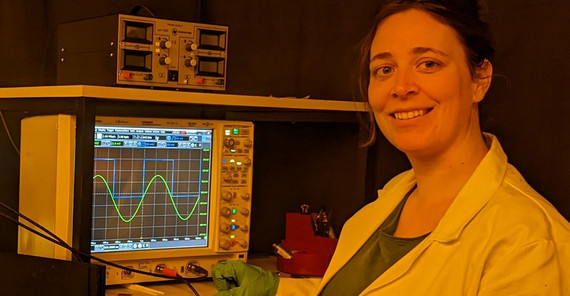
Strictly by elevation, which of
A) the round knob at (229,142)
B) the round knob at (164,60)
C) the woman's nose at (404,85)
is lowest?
the round knob at (229,142)

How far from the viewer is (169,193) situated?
78.8 inches

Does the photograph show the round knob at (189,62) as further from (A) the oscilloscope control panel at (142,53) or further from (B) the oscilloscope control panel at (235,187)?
(B) the oscilloscope control panel at (235,187)

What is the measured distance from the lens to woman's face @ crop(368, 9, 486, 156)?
57.1 inches

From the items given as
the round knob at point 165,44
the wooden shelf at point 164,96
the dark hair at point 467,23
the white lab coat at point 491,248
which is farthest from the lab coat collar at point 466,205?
the round knob at point 165,44

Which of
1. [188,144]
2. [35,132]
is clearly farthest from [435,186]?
[35,132]

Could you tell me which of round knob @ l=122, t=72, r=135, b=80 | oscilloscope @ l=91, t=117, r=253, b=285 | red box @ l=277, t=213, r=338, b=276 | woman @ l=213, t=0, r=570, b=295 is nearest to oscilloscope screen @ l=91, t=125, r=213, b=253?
oscilloscope @ l=91, t=117, r=253, b=285

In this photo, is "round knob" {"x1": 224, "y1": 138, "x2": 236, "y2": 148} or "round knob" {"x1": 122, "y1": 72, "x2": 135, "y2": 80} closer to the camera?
"round knob" {"x1": 122, "y1": 72, "x2": 135, "y2": 80}

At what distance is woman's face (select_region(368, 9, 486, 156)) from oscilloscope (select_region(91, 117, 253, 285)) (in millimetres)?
651

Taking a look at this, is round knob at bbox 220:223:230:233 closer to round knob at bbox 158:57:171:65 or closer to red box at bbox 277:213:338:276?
red box at bbox 277:213:338:276

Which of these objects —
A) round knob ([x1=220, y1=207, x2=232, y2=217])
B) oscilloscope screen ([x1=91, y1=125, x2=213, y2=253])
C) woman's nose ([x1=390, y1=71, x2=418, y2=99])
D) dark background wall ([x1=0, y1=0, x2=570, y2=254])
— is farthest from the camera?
round knob ([x1=220, y1=207, x2=232, y2=217])

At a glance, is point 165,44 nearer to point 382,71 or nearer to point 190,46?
point 190,46

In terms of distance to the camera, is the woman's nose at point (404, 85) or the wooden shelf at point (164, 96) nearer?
the woman's nose at point (404, 85)

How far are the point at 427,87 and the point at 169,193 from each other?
81cm

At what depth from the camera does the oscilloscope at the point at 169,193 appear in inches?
75.1
